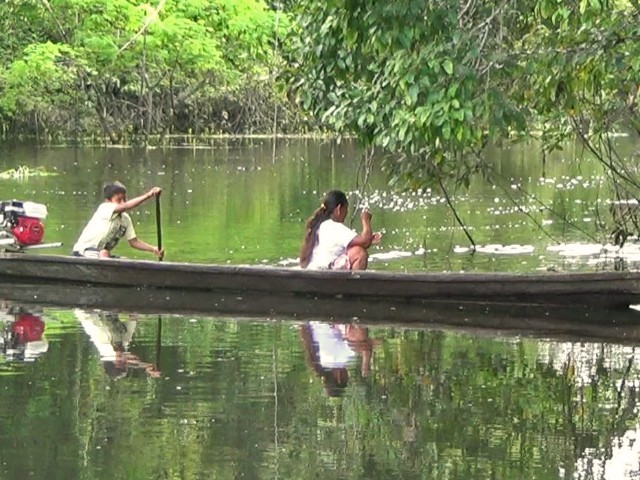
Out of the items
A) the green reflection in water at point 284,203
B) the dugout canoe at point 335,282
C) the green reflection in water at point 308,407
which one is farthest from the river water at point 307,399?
the green reflection in water at point 284,203

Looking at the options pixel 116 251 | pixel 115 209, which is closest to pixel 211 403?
pixel 115 209

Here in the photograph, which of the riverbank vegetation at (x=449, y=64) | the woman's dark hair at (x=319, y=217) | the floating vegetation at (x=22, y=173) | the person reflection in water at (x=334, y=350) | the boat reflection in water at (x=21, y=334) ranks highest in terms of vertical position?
the riverbank vegetation at (x=449, y=64)

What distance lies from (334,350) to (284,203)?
15.5 m

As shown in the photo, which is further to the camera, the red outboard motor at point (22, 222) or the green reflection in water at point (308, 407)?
the red outboard motor at point (22, 222)

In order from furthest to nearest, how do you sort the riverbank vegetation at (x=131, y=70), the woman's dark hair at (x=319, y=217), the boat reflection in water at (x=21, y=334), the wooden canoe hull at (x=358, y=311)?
1. the riverbank vegetation at (x=131, y=70)
2. the woman's dark hair at (x=319, y=217)
3. the wooden canoe hull at (x=358, y=311)
4. the boat reflection in water at (x=21, y=334)

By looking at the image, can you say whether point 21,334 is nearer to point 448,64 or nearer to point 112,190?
point 112,190

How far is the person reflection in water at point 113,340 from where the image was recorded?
10445 millimetres

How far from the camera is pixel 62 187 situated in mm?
28969

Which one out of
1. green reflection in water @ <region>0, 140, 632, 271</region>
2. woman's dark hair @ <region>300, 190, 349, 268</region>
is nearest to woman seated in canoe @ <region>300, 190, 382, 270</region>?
woman's dark hair @ <region>300, 190, 349, 268</region>

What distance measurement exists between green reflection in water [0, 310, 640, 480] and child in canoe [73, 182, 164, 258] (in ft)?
9.54

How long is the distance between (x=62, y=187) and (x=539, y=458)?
72.4 feet

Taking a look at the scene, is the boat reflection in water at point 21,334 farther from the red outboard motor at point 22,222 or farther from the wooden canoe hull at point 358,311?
the red outboard motor at point 22,222

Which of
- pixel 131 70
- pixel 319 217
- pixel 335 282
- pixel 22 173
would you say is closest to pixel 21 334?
pixel 335 282

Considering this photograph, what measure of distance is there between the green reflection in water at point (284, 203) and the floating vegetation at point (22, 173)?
22.1 inches
